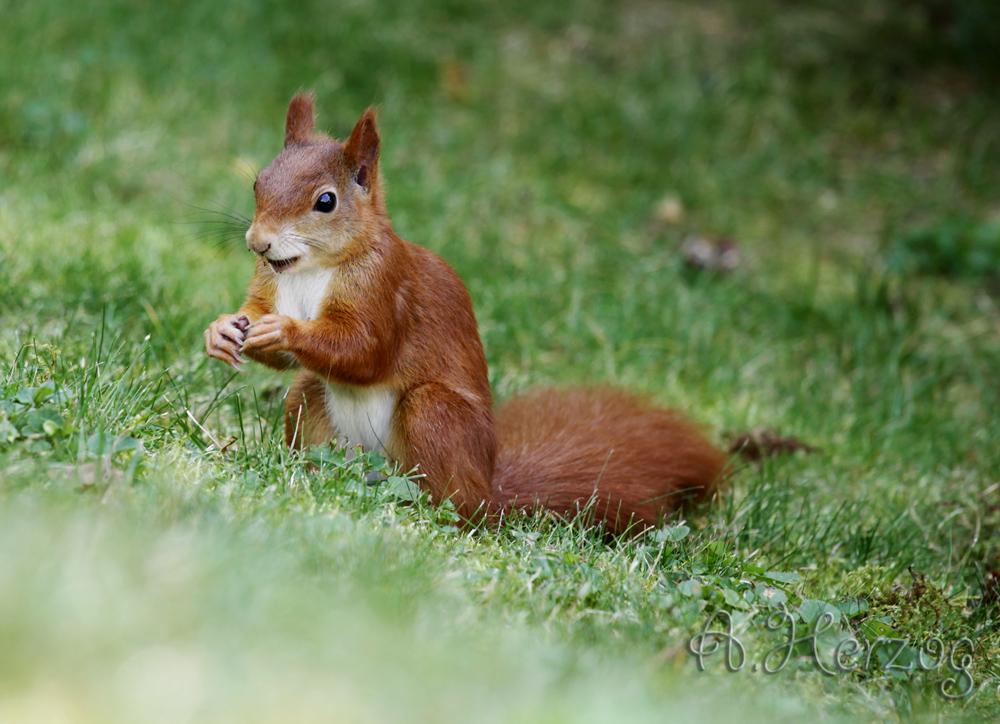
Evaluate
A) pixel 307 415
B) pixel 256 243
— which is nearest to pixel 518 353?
pixel 307 415

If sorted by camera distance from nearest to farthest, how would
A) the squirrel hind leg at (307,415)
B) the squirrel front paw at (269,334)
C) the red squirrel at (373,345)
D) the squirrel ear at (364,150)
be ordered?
the squirrel front paw at (269,334) → the red squirrel at (373,345) → the squirrel ear at (364,150) → the squirrel hind leg at (307,415)

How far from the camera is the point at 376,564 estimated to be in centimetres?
208

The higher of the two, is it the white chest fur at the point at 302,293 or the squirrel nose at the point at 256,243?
the squirrel nose at the point at 256,243

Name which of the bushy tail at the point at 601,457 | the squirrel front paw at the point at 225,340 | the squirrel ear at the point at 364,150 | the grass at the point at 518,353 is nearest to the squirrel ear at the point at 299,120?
the squirrel ear at the point at 364,150

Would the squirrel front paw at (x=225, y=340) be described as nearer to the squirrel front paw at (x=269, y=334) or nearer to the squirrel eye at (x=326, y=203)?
the squirrel front paw at (x=269, y=334)

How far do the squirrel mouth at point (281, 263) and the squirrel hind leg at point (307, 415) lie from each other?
37 centimetres

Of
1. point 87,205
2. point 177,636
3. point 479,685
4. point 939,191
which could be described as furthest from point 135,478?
point 939,191

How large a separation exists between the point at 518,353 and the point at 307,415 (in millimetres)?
1572

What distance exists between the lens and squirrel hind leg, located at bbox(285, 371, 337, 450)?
2.80 metres

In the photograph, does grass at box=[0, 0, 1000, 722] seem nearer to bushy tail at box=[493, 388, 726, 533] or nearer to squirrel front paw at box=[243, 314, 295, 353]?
bushy tail at box=[493, 388, 726, 533]

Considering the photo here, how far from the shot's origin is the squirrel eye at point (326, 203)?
8.50ft

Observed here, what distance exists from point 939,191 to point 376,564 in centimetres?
542


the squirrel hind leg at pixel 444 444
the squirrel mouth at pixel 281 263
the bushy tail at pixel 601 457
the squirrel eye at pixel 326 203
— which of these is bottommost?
the bushy tail at pixel 601 457

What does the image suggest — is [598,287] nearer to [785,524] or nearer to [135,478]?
[785,524]
